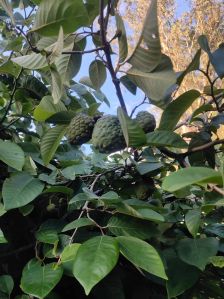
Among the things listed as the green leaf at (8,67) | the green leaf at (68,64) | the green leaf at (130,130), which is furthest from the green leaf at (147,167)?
the green leaf at (8,67)

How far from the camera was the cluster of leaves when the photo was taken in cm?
47

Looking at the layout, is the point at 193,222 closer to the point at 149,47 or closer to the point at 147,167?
the point at 147,167

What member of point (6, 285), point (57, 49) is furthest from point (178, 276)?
point (57, 49)

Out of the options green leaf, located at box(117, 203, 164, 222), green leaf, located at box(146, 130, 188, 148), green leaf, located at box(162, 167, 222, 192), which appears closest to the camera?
green leaf, located at box(162, 167, 222, 192)

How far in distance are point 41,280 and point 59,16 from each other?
1.25ft

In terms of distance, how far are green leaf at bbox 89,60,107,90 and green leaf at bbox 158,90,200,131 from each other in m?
0.17

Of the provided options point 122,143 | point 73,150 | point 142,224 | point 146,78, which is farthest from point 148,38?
point 73,150

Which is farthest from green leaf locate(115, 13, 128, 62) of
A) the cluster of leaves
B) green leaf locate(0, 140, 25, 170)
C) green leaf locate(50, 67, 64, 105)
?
green leaf locate(0, 140, 25, 170)

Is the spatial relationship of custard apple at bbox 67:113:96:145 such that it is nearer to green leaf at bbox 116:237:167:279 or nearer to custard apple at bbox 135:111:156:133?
custard apple at bbox 135:111:156:133

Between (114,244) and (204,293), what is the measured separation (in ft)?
0.88

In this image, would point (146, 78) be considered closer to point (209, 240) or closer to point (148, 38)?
point (148, 38)

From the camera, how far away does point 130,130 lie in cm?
54

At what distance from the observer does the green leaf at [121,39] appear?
0.58m

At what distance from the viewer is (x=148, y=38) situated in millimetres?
553
